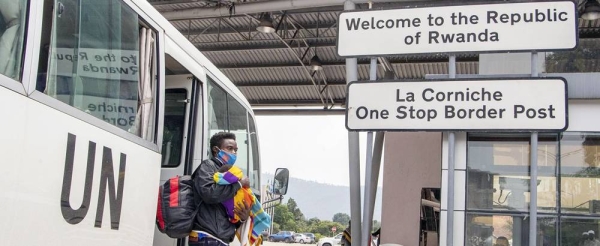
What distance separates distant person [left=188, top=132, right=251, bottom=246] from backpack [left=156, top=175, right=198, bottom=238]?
0.06 metres

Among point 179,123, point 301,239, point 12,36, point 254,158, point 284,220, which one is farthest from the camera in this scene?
point 284,220

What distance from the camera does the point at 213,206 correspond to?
4371mm

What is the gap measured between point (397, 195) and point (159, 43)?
957 cm

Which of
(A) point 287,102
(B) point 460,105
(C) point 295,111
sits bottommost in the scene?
(B) point 460,105

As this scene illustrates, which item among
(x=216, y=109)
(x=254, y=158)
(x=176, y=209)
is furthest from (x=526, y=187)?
(x=176, y=209)

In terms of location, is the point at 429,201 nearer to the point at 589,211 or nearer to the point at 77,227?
the point at 589,211

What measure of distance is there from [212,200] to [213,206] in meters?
0.20

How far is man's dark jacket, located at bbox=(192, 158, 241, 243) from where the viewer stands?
4.18 m

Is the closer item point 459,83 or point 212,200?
point 459,83

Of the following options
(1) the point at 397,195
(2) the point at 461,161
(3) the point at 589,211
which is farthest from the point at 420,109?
(1) the point at 397,195

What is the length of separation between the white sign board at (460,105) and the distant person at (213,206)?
0.95 m

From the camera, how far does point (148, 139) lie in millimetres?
4090

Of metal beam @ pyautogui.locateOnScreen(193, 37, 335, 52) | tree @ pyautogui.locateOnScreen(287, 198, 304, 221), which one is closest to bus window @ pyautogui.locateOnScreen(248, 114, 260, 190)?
metal beam @ pyautogui.locateOnScreen(193, 37, 335, 52)

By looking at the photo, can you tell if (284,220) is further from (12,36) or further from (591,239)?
(12,36)
